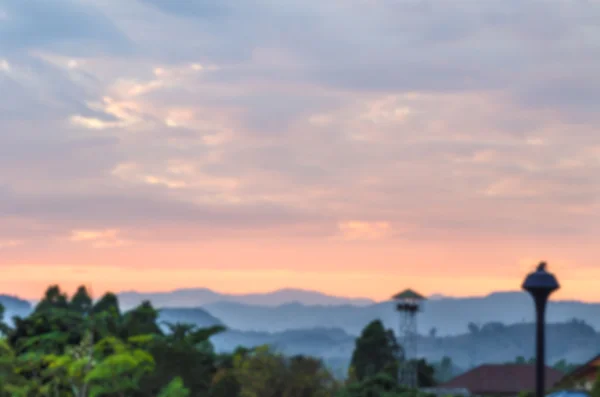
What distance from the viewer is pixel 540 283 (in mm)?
19516

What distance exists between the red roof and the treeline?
189ft

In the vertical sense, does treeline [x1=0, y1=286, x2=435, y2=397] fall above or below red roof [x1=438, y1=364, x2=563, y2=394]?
below

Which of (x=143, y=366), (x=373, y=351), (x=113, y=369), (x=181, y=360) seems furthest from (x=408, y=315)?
(x=113, y=369)

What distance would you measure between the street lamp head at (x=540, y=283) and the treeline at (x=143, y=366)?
548 inches

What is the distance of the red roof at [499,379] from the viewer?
340 feet

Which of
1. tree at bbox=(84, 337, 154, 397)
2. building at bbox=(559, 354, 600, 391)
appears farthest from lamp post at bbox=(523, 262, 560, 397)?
building at bbox=(559, 354, 600, 391)

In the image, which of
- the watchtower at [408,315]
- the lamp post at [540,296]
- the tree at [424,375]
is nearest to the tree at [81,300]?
the watchtower at [408,315]

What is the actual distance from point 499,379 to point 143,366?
78.0 meters

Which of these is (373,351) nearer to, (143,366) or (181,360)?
(181,360)

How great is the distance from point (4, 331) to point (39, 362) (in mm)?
7482

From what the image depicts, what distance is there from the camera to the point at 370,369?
86.0 m

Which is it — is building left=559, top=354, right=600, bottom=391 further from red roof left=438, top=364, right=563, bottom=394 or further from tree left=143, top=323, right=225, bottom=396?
red roof left=438, top=364, right=563, bottom=394

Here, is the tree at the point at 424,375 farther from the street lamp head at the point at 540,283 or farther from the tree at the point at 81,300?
the street lamp head at the point at 540,283

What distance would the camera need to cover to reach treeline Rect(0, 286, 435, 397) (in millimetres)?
31312
